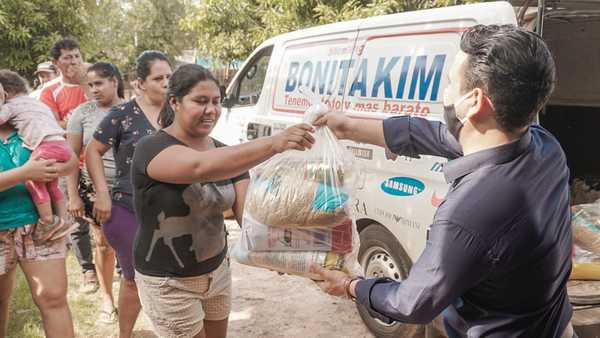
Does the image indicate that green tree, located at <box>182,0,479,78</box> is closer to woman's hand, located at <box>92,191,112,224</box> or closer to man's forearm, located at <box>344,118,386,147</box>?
woman's hand, located at <box>92,191,112,224</box>

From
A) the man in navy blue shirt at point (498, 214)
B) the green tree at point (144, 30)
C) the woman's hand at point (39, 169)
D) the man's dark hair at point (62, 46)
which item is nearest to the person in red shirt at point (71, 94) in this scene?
the man's dark hair at point (62, 46)

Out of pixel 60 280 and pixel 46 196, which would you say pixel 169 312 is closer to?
pixel 60 280

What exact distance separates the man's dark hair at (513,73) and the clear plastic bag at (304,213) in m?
0.78

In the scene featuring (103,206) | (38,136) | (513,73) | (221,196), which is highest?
(513,73)

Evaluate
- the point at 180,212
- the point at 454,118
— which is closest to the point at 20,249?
the point at 180,212

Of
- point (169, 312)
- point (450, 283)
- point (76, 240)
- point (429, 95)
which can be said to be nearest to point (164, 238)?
point (169, 312)

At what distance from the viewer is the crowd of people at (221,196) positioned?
120 cm

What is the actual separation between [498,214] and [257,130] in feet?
11.0

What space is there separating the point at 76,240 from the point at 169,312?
7.92 ft

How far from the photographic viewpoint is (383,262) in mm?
3283

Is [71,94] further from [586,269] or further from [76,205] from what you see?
[586,269]

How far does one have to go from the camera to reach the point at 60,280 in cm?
237

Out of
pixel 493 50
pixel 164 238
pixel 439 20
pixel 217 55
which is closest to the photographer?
pixel 493 50

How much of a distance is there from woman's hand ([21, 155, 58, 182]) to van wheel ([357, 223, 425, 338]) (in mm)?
1999
